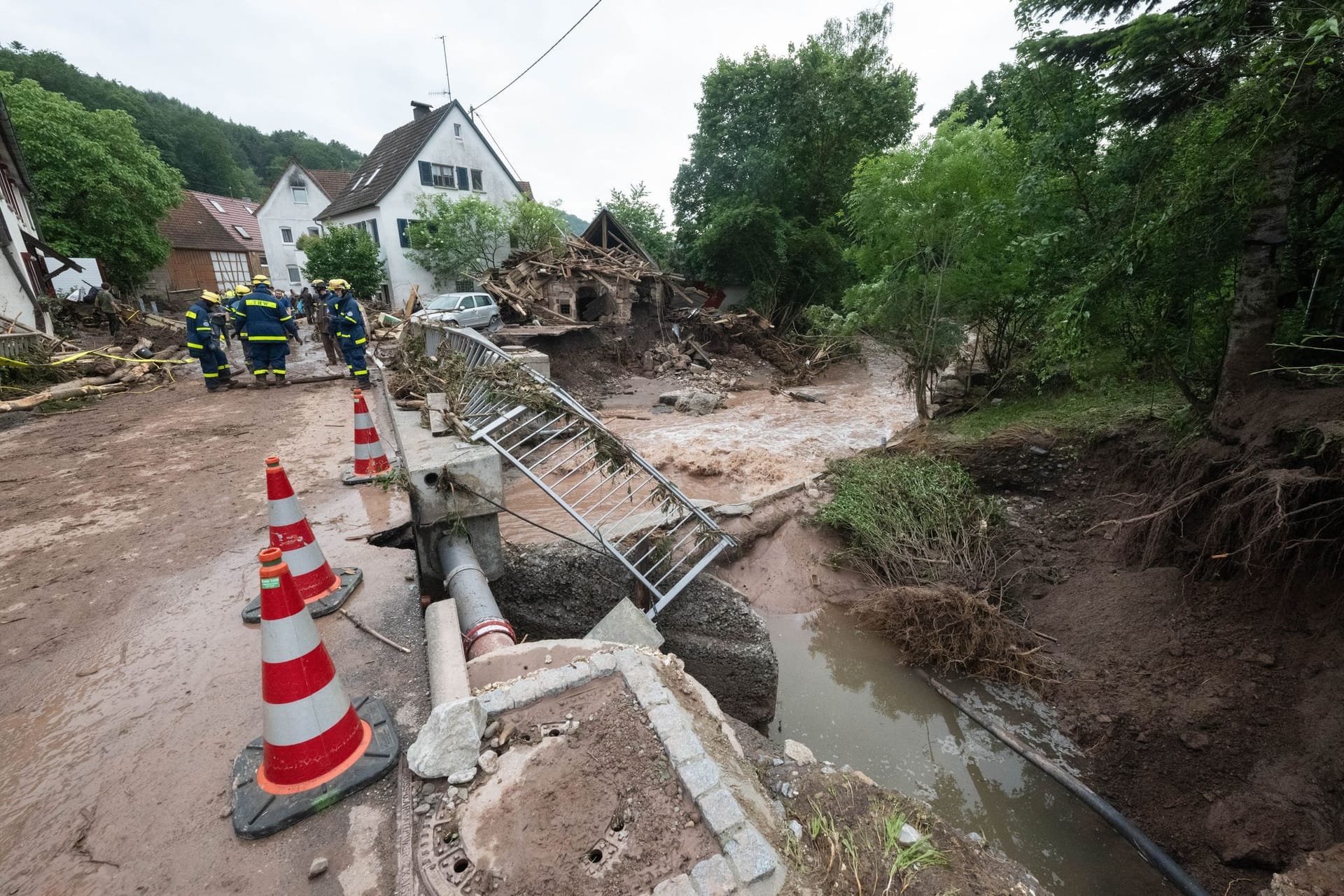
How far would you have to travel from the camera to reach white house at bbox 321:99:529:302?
74.9 ft

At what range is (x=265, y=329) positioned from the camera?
26.7 feet

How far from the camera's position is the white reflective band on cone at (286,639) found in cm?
189

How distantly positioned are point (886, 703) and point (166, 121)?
66.5m

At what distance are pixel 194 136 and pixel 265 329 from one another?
55.6 m

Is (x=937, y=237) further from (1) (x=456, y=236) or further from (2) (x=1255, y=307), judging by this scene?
(1) (x=456, y=236)

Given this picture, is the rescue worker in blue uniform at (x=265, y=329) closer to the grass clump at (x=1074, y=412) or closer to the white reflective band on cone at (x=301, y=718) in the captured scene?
the white reflective band on cone at (x=301, y=718)

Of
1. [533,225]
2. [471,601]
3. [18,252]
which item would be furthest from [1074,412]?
[18,252]

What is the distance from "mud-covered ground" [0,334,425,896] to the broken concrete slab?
1326 millimetres

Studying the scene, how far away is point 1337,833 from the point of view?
3.09 m

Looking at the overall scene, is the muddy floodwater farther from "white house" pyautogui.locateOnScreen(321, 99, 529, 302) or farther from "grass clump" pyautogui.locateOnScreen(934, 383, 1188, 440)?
"white house" pyautogui.locateOnScreen(321, 99, 529, 302)

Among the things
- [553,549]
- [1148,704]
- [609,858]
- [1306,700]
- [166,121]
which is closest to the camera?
[609,858]

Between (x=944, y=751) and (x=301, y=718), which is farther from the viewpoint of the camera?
(x=944, y=751)

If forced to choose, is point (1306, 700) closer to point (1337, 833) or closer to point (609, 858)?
point (1337, 833)

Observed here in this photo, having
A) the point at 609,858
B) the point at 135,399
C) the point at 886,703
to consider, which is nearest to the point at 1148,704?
the point at 886,703
